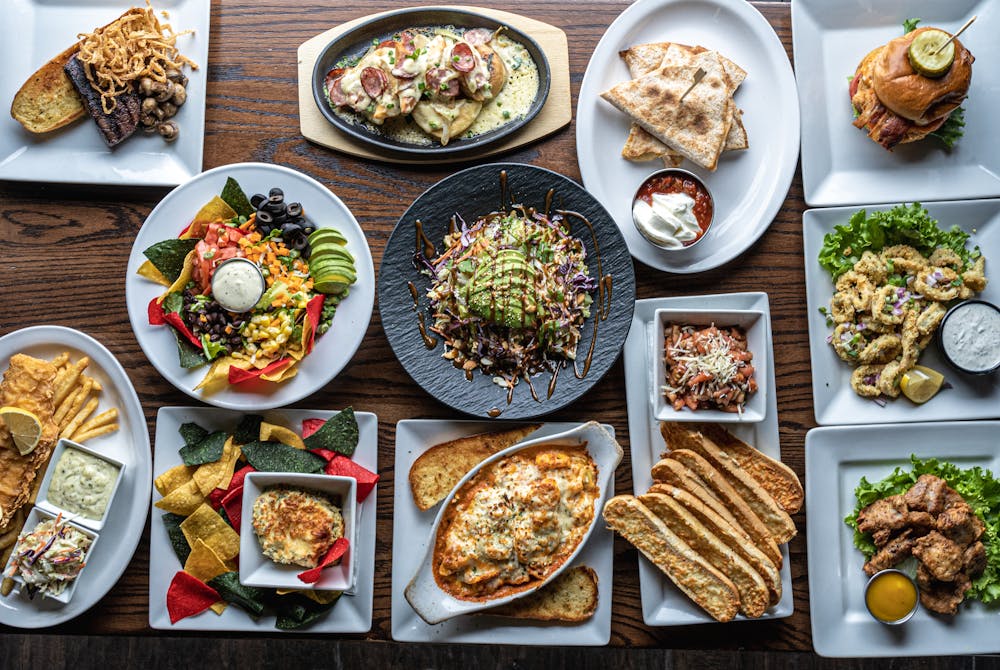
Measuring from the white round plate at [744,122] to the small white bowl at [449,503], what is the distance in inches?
33.2

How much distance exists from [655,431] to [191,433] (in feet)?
6.43

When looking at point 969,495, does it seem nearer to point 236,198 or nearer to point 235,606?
point 235,606

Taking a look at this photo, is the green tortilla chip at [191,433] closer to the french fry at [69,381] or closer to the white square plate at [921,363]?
the french fry at [69,381]

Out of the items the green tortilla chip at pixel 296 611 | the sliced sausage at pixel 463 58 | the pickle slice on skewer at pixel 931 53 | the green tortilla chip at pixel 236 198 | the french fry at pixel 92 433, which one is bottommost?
the green tortilla chip at pixel 296 611

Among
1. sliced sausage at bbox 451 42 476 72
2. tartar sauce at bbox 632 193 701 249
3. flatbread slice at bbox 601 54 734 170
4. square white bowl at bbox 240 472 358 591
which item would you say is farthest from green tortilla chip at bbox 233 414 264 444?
flatbread slice at bbox 601 54 734 170

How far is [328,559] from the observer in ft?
10.0

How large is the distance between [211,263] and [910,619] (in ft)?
10.8

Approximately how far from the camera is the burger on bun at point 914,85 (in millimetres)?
3182

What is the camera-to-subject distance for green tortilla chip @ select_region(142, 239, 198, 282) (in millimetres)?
3100

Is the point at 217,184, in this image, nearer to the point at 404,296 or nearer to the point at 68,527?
the point at 404,296

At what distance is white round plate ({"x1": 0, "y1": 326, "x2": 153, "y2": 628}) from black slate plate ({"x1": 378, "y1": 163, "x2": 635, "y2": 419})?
1180 millimetres

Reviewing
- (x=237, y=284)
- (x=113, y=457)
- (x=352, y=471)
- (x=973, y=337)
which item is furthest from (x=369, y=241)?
(x=973, y=337)

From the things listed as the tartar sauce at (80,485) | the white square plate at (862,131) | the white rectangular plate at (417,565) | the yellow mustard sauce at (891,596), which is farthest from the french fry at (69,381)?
the yellow mustard sauce at (891,596)

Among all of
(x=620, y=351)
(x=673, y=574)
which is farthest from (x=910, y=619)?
(x=620, y=351)
